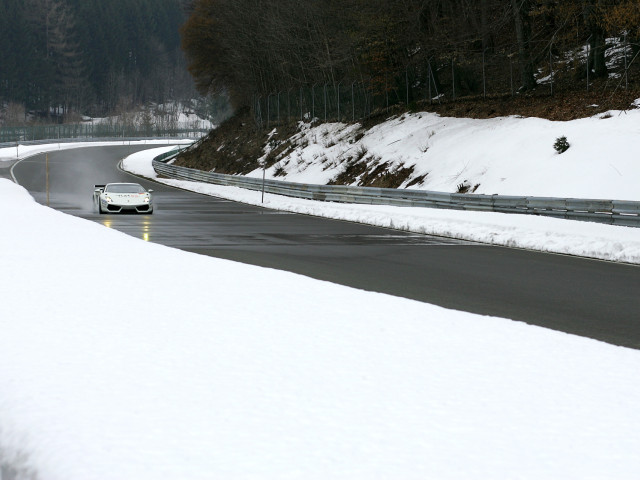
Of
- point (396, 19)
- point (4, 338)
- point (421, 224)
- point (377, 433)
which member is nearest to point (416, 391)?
point (377, 433)

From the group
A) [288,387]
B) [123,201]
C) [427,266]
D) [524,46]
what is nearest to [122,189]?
[123,201]

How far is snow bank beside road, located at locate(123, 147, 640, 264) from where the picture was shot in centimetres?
1969

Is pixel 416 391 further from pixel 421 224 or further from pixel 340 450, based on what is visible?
pixel 421 224

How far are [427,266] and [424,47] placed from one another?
36.0 m

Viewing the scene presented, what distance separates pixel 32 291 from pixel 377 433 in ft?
24.3

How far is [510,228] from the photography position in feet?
77.1

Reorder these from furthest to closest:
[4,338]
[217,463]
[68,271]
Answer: [68,271] → [4,338] → [217,463]

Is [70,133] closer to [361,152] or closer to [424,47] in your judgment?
[361,152]

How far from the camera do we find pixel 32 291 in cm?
1159

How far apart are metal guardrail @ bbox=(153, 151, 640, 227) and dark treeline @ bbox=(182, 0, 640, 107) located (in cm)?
772

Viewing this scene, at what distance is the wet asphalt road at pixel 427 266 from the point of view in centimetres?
1170

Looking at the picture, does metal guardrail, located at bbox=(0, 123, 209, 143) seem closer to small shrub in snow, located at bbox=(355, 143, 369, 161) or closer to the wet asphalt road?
small shrub in snow, located at bbox=(355, 143, 369, 161)

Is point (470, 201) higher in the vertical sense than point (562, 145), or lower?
lower

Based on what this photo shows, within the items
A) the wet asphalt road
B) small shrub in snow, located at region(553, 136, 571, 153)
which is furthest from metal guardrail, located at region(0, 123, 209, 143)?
the wet asphalt road
